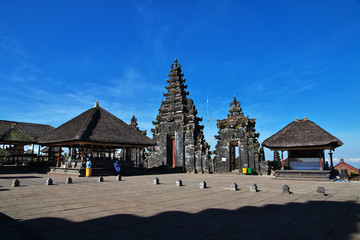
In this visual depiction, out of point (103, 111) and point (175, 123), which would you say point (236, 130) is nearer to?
point (175, 123)

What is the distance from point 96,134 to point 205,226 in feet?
56.6

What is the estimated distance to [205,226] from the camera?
15.5ft

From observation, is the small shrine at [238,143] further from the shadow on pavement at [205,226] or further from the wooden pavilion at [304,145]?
the shadow on pavement at [205,226]

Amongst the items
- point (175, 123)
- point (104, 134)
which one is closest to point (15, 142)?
point (104, 134)

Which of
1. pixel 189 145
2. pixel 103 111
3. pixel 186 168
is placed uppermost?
pixel 103 111

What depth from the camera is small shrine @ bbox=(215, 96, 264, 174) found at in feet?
80.1

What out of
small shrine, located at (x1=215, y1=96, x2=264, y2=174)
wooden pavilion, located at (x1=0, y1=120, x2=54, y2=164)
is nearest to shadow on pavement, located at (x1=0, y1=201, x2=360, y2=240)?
small shrine, located at (x1=215, y1=96, x2=264, y2=174)

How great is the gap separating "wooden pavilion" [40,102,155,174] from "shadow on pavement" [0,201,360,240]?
15024 millimetres

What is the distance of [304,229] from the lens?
462 cm

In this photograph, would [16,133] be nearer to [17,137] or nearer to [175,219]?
[17,137]

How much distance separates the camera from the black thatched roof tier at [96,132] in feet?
64.0

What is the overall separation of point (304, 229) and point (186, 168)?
24.1 metres

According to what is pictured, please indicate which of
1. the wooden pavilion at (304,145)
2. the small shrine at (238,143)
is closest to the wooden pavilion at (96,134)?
the small shrine at (238,143)

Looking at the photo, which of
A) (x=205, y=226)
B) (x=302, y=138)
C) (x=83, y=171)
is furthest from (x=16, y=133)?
(x=302, y=138)
